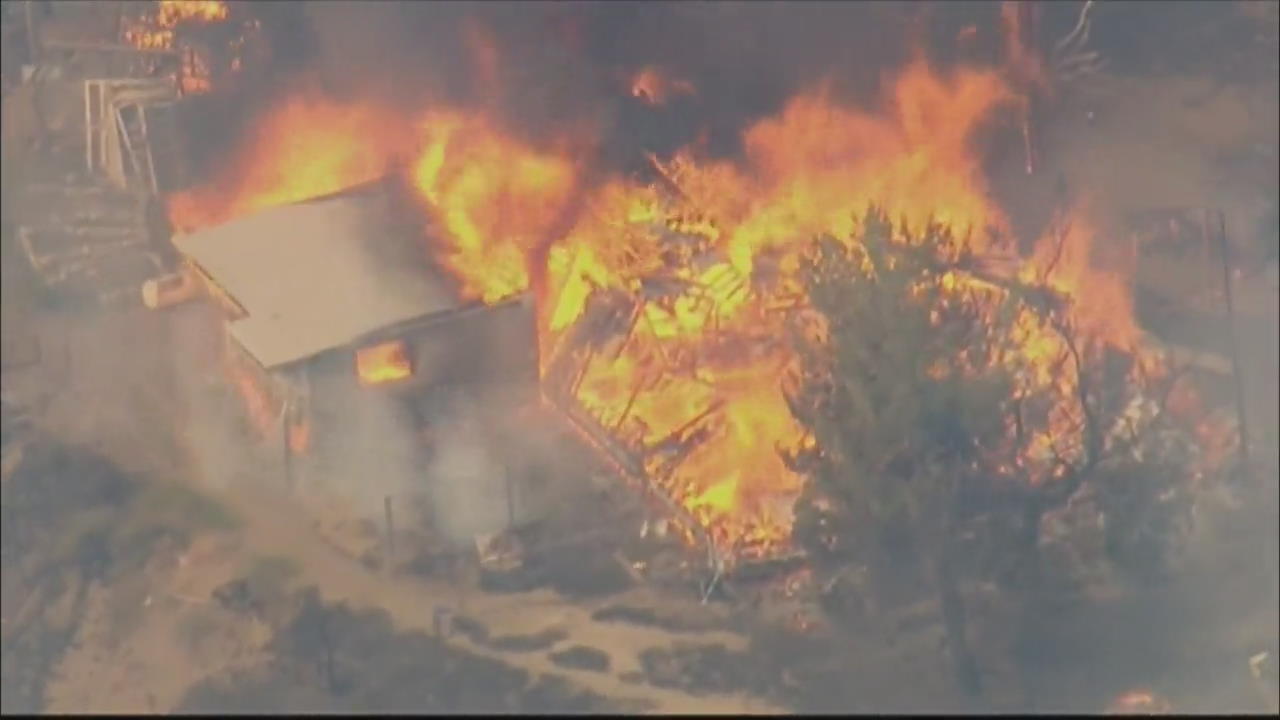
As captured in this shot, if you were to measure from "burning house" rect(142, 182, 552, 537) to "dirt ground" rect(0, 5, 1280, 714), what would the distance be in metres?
0.16

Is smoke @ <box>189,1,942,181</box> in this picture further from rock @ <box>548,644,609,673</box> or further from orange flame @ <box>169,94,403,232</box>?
rock @ <box>548,644,609,673</box>

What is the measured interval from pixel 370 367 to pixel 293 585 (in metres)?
0.61

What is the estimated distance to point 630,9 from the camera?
175 inches

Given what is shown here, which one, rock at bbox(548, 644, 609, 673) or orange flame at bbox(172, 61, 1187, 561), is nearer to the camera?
rock at bbox(548, 644, 609, 673)

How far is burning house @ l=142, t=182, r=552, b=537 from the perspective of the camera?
13.7ft

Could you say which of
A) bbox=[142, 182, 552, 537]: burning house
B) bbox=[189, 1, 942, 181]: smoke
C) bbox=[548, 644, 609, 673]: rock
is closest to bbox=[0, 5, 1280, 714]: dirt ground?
bbox=[548, 644, 609, 673]: rock

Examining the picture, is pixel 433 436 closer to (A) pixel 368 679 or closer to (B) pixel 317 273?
(B) pixel 317 273

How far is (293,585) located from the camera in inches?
165

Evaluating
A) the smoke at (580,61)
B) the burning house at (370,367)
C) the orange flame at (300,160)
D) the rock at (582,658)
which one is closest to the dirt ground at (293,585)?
the rock at (582,658)

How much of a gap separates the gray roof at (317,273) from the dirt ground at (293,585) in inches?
7.8

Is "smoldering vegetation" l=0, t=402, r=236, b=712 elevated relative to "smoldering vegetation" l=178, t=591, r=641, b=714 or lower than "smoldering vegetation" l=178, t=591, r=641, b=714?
elevated

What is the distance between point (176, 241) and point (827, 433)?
185 cm

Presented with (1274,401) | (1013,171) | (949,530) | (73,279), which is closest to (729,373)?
(949,530)

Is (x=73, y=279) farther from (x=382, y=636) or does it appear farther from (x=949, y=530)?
(x=949, y=530)
